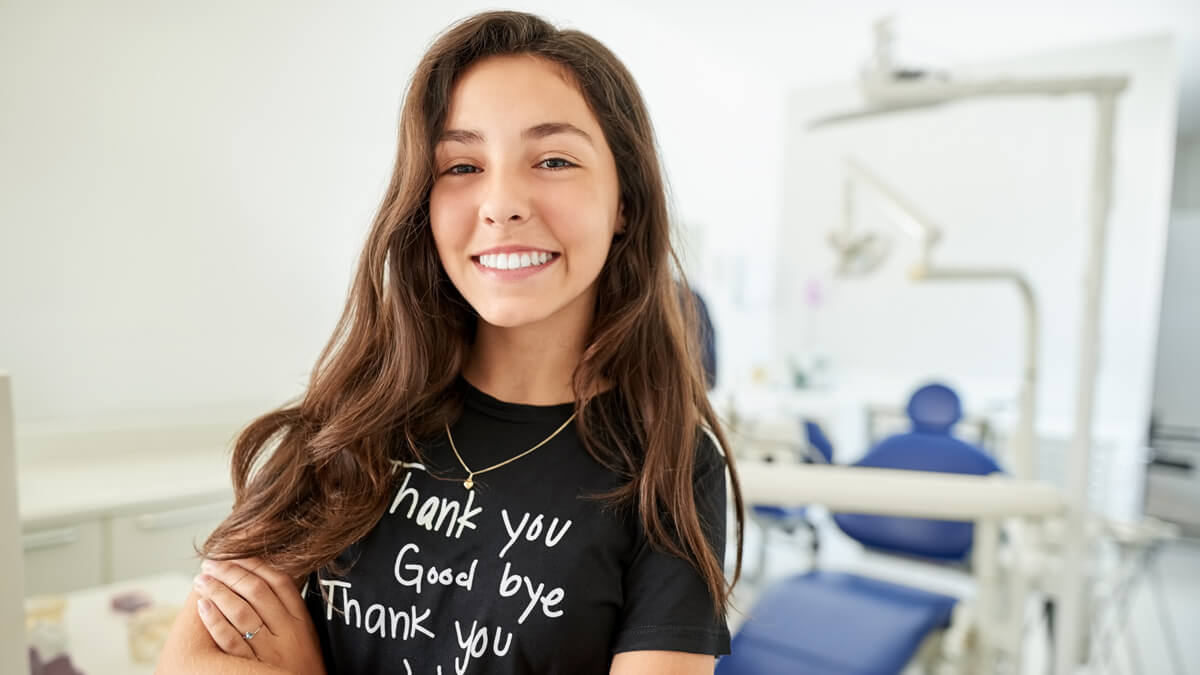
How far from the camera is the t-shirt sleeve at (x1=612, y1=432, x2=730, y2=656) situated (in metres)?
0.69

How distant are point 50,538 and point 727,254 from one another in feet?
13.5

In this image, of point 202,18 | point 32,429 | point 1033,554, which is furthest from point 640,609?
point 202,18

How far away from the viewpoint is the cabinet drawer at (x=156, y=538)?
5.53 ft

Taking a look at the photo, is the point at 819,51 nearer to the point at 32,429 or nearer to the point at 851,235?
the point at 851,235

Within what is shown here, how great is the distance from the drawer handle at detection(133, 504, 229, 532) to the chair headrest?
217cm

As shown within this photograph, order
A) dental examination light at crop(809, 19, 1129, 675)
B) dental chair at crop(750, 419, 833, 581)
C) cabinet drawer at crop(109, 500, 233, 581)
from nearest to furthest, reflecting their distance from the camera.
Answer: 1. dental examination light at crop(809, 19, 1129, 675)
2. cabinet drawer at crop(109, 500, 233, 581)
3. dental chair at crop(750, 419, 833, 581)

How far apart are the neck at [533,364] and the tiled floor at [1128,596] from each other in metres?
1.65

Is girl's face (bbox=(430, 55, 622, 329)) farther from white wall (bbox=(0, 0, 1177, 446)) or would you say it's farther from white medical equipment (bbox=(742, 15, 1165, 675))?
white wall (bbox=(0, 0, 1177, 446))

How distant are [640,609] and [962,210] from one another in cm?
475

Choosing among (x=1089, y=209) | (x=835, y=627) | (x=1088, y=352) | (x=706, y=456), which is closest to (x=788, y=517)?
(x=835, y=627)

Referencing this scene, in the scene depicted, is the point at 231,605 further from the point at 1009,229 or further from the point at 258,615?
the point at 1009,229

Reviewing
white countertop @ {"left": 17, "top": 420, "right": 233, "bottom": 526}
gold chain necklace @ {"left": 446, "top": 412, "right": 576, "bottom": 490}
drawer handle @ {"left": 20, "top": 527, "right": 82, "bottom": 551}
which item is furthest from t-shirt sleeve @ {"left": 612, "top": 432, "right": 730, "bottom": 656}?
drawer handle @ {"left": 20, "top": 527, "right": 82, "bottom": 551}

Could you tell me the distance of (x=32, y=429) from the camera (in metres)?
1.90

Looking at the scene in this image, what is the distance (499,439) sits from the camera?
0.82m
